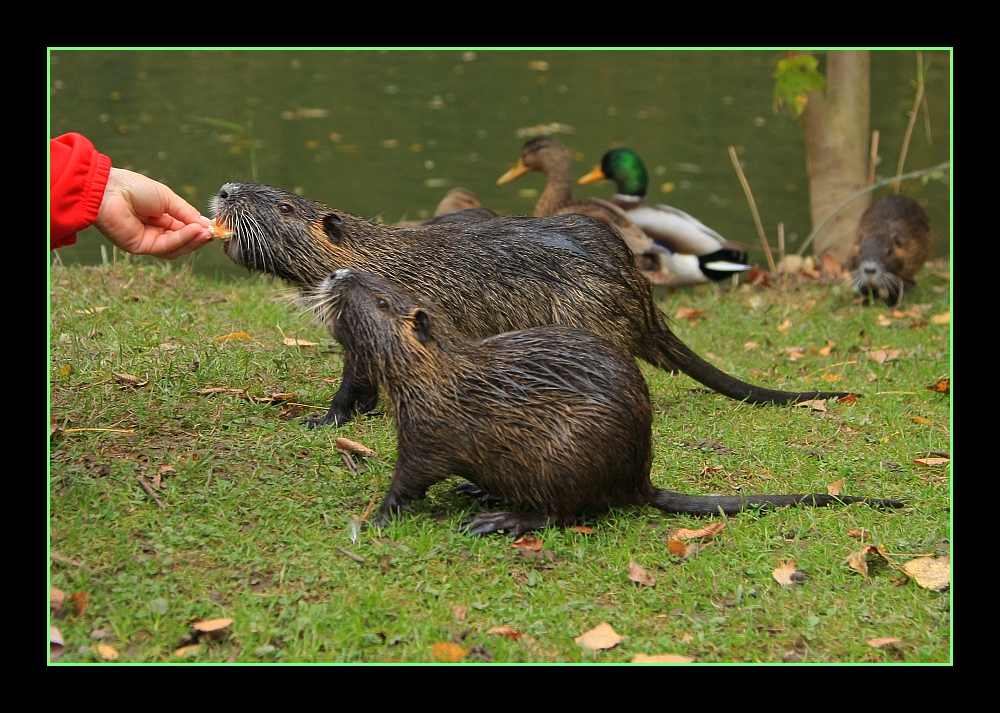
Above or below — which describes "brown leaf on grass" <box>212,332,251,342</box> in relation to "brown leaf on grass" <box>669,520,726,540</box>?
above

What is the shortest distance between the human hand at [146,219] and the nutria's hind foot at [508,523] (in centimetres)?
154

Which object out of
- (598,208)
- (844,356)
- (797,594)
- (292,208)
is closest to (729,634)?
(797,594)

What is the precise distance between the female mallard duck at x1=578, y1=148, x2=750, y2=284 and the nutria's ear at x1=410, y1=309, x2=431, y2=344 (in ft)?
15.4

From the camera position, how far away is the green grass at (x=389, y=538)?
297 cm

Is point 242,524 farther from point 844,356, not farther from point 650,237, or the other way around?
point 650,237

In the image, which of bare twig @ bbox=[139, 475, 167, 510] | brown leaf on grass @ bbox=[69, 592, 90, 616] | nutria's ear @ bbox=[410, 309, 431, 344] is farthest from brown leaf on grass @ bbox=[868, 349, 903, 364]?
brown leaf on grass @ bbox=[69, 592, 90, 616]

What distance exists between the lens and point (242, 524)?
3.48 meters

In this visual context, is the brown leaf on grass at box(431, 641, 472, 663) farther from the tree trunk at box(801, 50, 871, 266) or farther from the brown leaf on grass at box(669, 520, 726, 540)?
the tree trunk at box(801, 50, 871, 266)

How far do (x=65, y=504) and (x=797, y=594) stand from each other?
232 centimetres

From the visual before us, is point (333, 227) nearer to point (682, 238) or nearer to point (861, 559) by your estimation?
point (861, 559)

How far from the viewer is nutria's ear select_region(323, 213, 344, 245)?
4.40 meters

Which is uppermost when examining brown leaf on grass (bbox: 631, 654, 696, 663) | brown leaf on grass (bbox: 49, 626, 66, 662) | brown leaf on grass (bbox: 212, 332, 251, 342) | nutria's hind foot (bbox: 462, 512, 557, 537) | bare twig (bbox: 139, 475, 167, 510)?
brown leaf on grass (bbox: 212, 332, 251, 342)

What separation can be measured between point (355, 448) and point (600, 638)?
1.43 m

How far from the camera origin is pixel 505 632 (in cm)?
299
